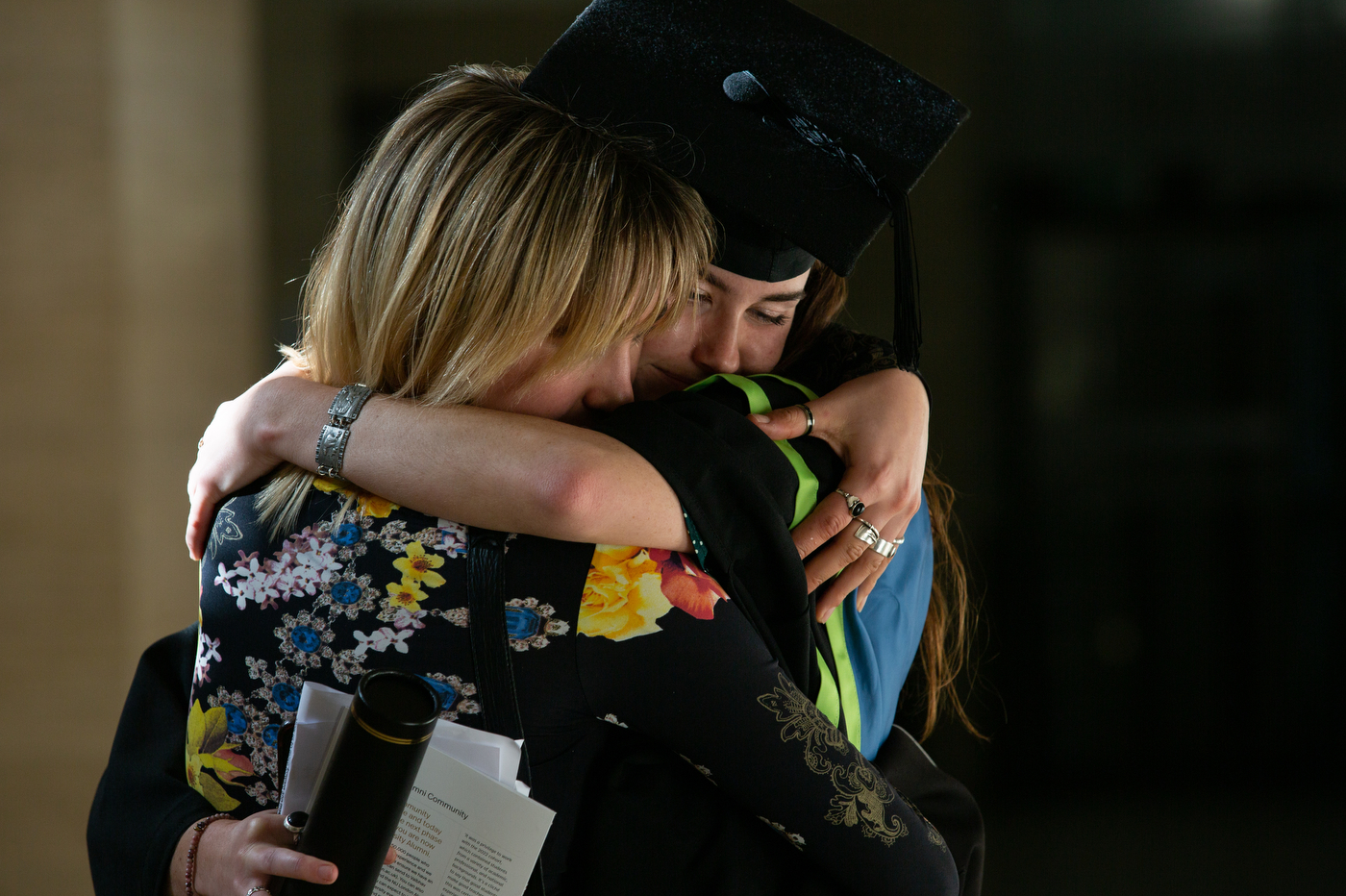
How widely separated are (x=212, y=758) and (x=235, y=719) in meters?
0.06

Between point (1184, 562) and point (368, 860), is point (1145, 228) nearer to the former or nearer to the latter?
point (1184, 562)

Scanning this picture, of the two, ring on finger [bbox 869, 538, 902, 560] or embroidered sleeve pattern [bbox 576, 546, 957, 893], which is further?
ring on finger [bbox 869, 538, 902, 560]

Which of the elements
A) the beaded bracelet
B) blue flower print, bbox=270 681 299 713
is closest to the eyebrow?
blue flower print, bbox=270 681 299 713

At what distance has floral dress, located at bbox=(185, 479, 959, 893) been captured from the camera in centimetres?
82

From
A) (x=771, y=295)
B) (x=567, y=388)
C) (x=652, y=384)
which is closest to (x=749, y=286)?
(x=771, y=295)

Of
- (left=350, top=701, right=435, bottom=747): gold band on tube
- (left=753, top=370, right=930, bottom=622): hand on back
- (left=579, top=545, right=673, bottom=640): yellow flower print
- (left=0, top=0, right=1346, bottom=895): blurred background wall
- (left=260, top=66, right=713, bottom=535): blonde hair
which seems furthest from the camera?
(left=0, top=0, right=1346, bottom=895): blurred background wall

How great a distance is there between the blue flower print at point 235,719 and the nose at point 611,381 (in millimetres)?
418

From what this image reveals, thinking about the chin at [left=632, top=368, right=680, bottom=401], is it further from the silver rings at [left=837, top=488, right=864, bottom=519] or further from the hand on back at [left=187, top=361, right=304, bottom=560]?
the hand on back at [left=187, top=361, right=304, bottom=560]

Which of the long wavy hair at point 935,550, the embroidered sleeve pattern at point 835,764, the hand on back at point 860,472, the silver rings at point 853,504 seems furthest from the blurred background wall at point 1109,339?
the embroidered sleeve pattern at point 835,764

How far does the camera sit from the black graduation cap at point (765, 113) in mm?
1060

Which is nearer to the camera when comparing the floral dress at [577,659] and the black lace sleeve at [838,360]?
the floral dress at [577,659]

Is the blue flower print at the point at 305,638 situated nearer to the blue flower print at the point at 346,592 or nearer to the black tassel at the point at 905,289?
the blue flower print at the point at 346,592

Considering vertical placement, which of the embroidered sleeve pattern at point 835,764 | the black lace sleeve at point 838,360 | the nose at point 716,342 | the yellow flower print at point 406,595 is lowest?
the embroidered sleeve pattern at point 835,764

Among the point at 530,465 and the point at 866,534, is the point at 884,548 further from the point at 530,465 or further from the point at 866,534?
the point at 530,465
